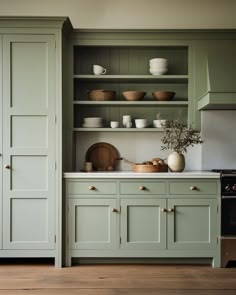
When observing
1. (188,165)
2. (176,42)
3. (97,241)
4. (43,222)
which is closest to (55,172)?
(43,222)

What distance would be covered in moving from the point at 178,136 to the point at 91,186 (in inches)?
40.1

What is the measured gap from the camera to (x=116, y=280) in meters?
3.27

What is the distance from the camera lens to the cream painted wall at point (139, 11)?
431cm

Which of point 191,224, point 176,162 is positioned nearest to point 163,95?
point 176,162

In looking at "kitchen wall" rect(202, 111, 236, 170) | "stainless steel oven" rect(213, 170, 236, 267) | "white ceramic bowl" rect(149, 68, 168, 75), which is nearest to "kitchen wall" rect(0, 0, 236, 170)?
"kitchen wall" rect(202, 111, 236, 170)

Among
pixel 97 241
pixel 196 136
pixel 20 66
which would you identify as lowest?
pixel 97 241

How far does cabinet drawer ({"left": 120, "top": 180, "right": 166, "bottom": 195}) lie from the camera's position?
3.65 m

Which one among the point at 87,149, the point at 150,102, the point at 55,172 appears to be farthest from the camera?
the point at 87,149

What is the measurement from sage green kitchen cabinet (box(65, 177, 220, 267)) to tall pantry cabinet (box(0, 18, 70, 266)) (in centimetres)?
20

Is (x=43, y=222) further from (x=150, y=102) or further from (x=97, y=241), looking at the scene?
(x=150, y=102)

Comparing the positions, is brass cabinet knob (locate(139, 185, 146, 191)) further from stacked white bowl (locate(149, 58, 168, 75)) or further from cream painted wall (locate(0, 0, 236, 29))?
cream painted wall (locate(0, 0, 236, 29))

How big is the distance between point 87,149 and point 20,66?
118cm

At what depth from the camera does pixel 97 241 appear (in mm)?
3658

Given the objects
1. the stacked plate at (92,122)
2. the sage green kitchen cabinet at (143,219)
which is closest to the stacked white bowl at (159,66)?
the stacked plate at (92,122)
